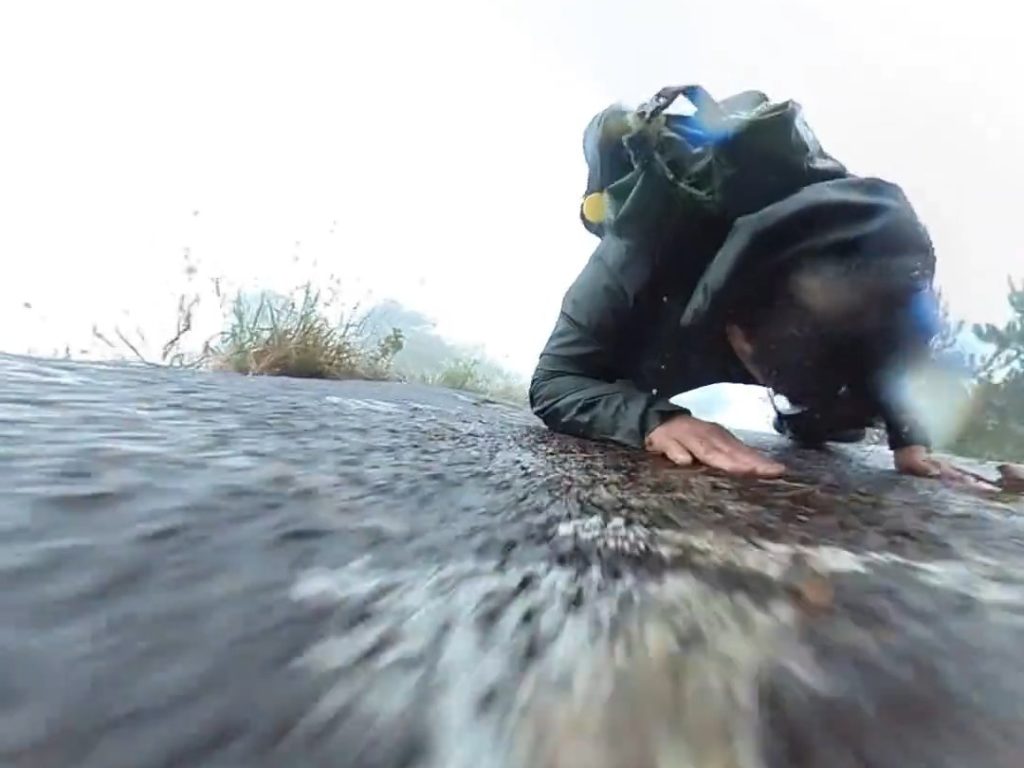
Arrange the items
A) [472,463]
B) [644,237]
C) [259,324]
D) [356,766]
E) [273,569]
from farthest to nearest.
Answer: [259,324] < [644,237] < [472,463] < [273,569] < [356,766]

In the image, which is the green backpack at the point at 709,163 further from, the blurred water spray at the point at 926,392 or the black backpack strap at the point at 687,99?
the blurred water spray at the point at 926,392

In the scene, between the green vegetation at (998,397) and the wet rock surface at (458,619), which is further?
the green vegetation at (998,397)

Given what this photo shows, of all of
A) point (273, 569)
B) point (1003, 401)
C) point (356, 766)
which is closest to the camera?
point (356, 766)

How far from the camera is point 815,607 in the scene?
0.42 m

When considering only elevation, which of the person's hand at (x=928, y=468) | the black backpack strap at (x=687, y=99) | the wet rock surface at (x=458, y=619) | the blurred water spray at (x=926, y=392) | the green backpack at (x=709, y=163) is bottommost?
the wet rock surface at (x=458, y=619)

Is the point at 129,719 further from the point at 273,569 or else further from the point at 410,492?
the point at 410,492

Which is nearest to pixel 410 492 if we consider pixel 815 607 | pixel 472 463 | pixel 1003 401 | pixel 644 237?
pixel 472 463

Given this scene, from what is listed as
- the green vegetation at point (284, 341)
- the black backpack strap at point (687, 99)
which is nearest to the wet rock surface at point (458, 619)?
the black backpack strap at point (687, 99)

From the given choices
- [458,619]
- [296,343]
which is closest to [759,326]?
[458,619]

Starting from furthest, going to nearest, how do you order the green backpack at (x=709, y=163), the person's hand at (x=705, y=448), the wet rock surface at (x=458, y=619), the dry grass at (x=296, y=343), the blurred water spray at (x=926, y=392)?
the dry grass at (x=296, y=343)
the blurred water spray at (x=926, y=392)
the green backpack at (x=709, y=163)
the person's hand at (x=705, y=448)
the wet rock surface at (x=458, y=619)

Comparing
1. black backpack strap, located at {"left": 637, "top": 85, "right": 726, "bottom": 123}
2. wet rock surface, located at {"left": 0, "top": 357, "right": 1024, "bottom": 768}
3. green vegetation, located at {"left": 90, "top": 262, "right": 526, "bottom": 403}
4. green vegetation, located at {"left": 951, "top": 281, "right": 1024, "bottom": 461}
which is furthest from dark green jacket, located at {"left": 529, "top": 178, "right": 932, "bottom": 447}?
green vegetation, located at {"left": 951, "top": 281, "right": 1024, "bottom": 461}

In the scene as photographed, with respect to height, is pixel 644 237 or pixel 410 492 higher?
pixel 644 237

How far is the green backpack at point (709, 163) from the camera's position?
1.07 metres

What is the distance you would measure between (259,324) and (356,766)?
2.84 m
